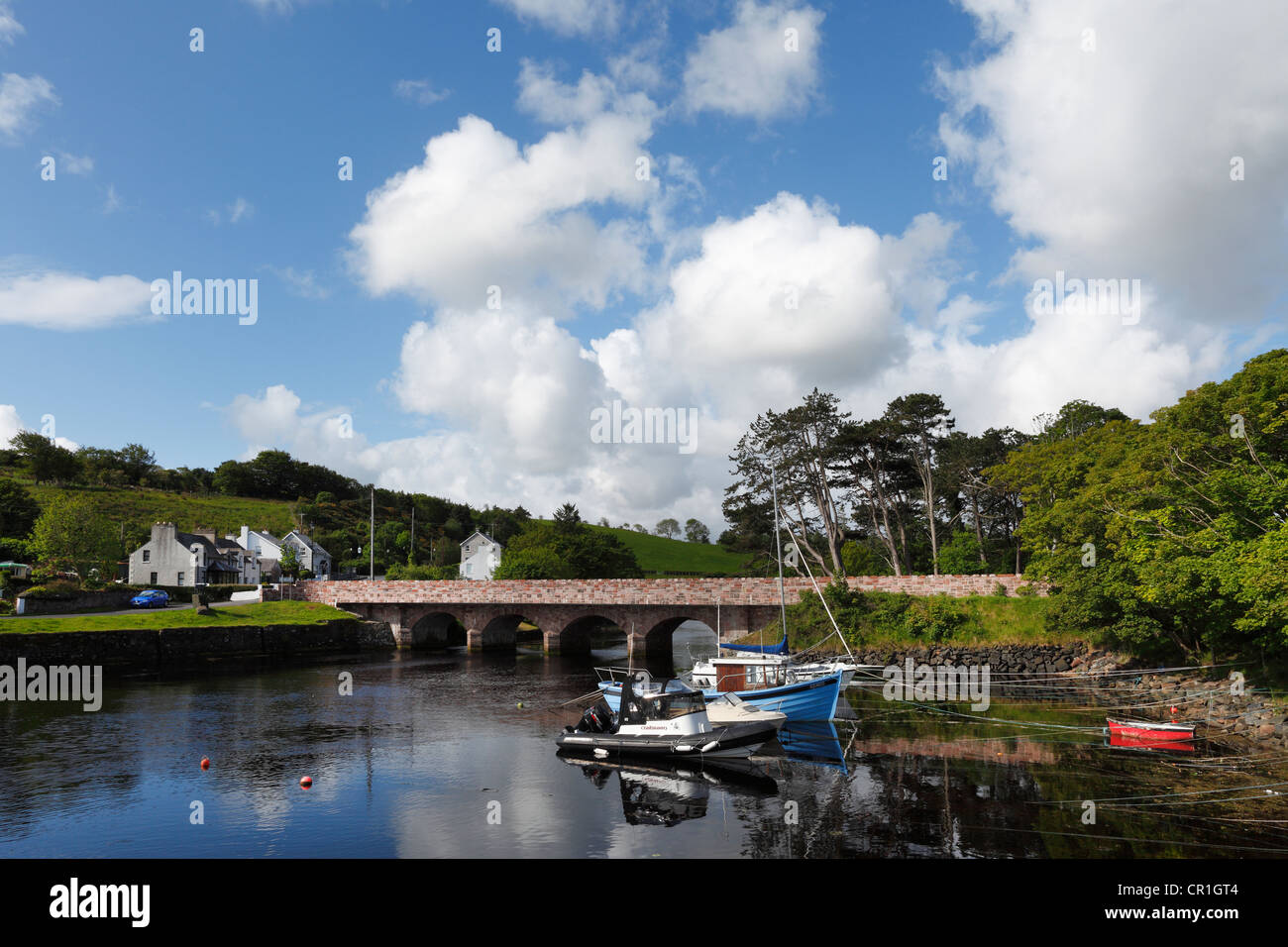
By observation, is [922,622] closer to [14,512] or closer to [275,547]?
[275,547]

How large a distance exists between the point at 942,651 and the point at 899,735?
68.0ft

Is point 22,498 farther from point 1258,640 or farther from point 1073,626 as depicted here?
point 1258,640

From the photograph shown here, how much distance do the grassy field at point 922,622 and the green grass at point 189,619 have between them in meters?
47.9

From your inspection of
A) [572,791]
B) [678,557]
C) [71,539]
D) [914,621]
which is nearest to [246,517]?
[71,539]

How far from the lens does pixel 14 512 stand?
101625mm

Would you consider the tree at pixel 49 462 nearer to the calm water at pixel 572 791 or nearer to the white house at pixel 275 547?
the white house at pixel 275 547

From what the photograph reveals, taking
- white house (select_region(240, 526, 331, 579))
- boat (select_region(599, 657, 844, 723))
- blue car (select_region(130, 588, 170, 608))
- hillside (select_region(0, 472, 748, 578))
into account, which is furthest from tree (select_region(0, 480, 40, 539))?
boat (select_region(599, 657, 844, 723))

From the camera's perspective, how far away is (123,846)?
21.2m

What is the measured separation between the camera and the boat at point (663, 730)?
30.3 metres

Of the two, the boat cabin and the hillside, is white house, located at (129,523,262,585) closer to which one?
the hillside

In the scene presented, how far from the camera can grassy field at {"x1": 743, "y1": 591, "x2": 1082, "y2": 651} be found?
2099 inches
